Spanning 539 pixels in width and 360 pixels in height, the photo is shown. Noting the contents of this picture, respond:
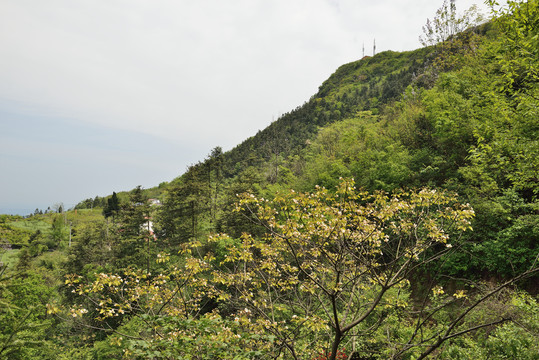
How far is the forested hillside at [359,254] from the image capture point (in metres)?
4.27

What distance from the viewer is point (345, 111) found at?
→ 193 ft

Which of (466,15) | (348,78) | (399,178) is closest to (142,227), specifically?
(399,178)

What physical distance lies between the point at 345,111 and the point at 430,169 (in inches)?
1855

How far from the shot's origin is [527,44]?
5746 mm

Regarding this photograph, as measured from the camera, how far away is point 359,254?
4.58 m

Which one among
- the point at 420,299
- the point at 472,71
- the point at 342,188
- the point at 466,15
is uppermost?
the point at 466,15

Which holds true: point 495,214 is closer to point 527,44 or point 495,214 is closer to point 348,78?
point 527,44

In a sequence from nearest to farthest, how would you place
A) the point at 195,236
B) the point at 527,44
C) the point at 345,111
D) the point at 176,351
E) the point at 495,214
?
the point at 176,351 → the point at 527,44 → the point at 495,214 → the point at 195,236 → the point at 345,111

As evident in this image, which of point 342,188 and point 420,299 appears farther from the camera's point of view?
point 420,299

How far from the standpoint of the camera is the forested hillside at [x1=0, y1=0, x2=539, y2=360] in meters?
4.27

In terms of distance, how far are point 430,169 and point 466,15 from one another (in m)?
19.2

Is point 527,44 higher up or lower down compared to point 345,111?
lower down

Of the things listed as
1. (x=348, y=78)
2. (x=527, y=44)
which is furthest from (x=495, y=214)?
(x=348, y=78)

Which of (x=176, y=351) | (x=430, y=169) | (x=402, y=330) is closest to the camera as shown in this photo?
(x=176, y=351)
